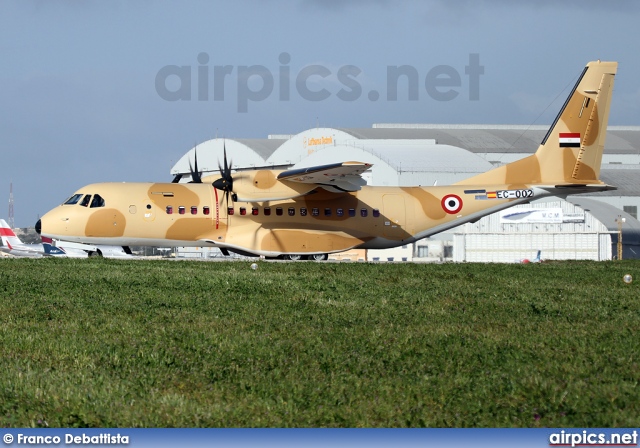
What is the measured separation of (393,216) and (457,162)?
5370cm

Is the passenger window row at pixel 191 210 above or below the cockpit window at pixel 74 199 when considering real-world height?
below

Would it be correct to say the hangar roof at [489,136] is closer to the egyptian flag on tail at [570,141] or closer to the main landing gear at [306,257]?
the egyptian flag on tail at [570,141]

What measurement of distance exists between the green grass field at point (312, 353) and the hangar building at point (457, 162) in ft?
122

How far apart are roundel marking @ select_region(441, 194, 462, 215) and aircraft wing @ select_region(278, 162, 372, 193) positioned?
476cm

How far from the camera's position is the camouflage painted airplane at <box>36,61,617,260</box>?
39.5 m

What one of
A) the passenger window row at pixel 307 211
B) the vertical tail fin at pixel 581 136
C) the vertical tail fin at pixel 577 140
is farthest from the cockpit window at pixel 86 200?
the vertical tail fin at pixel 581 136

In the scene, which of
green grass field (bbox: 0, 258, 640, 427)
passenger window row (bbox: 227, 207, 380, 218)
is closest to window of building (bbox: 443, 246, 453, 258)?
passenger window row (bbox: 227, 207, 380, 218)

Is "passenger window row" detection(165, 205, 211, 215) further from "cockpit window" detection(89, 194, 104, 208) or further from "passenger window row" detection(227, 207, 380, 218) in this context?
"cockpit window" detection(89, 194, 104, 208)

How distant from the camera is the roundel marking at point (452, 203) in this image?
42219mm

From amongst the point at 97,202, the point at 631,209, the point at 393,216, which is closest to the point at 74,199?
the point at 97,202

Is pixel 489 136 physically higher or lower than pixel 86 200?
higher

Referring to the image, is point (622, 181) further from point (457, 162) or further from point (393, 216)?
point (393, 216)

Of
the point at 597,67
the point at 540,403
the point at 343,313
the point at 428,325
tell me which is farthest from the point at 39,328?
the point at 597,67

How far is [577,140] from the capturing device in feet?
140
